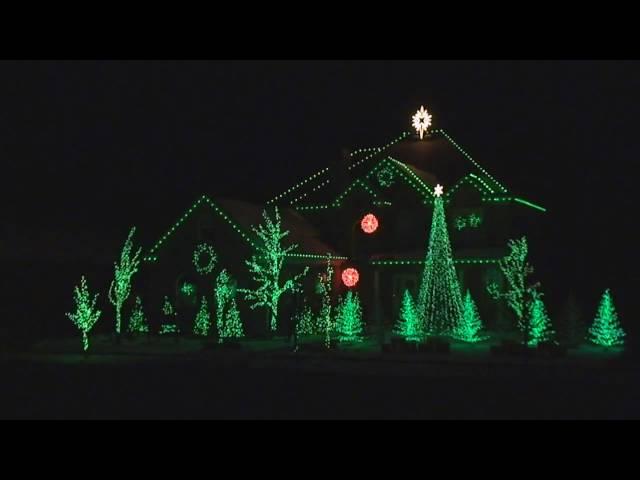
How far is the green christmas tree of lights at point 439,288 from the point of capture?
26.4 m

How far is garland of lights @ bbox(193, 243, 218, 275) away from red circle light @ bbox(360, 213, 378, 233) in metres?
8.13

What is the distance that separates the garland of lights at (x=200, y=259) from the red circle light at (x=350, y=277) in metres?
7.04

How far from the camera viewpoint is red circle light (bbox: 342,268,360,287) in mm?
34562

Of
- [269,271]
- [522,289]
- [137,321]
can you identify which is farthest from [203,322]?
[522,289]

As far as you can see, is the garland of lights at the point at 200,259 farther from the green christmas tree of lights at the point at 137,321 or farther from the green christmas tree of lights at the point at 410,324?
the green christmas tree of lights at the point at 410,324

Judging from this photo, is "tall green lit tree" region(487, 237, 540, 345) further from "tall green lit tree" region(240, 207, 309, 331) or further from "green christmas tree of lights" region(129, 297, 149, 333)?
"green christmas tree of lights" region(129, 297, 149, 333)

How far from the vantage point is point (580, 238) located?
39375 millimetres

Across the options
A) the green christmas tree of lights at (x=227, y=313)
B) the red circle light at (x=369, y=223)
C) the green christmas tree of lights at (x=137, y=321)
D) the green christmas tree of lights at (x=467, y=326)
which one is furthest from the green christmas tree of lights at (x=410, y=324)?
the green christmas tree of lights at (x=137, y=321)

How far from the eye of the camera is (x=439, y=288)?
86.7 feet

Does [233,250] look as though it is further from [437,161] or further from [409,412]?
[409,412]

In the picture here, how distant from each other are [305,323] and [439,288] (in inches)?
293

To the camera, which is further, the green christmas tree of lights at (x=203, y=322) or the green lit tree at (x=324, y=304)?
the green lit tree at (x=324, y=304)

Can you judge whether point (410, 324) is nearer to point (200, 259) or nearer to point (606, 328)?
point (606, 328)

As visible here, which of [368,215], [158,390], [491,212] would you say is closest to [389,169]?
[368,215]
